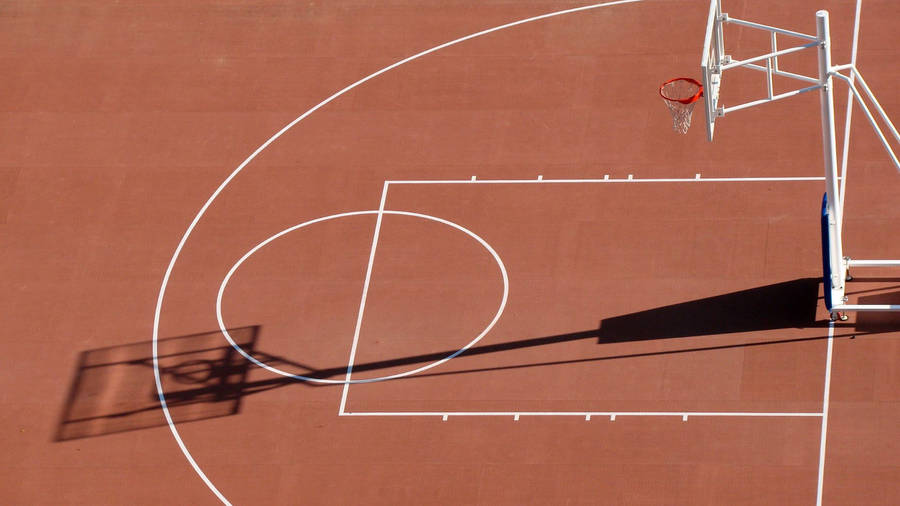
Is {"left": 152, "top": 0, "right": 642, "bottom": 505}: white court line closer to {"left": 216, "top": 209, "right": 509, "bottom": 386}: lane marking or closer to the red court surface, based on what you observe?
the red court surface

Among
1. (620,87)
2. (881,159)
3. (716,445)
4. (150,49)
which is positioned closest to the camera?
(716,445)

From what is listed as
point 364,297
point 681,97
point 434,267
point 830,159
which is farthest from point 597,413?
point 681,97

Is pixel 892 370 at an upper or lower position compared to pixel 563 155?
lower

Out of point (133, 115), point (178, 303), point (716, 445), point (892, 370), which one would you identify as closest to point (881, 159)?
point (892, 370)

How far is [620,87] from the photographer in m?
38.0

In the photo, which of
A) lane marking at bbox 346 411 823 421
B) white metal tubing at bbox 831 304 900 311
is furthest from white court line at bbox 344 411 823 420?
white metal tubing at bbox 831 304 900 311

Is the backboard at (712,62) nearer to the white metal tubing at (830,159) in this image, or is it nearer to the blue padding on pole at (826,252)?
the white metal tubing at (830,159)

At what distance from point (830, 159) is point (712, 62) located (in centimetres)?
330

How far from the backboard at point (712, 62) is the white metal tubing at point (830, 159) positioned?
2118mm

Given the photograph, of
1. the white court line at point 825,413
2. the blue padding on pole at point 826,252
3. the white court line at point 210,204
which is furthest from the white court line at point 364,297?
the blue padding on pole at point 826,252

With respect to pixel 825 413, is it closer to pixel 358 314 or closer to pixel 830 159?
pixel 830 159

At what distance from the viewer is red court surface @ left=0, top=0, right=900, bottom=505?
30547 mm

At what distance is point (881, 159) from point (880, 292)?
4.46 m

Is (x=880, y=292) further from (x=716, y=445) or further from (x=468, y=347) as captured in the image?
(x=468, y=347)
